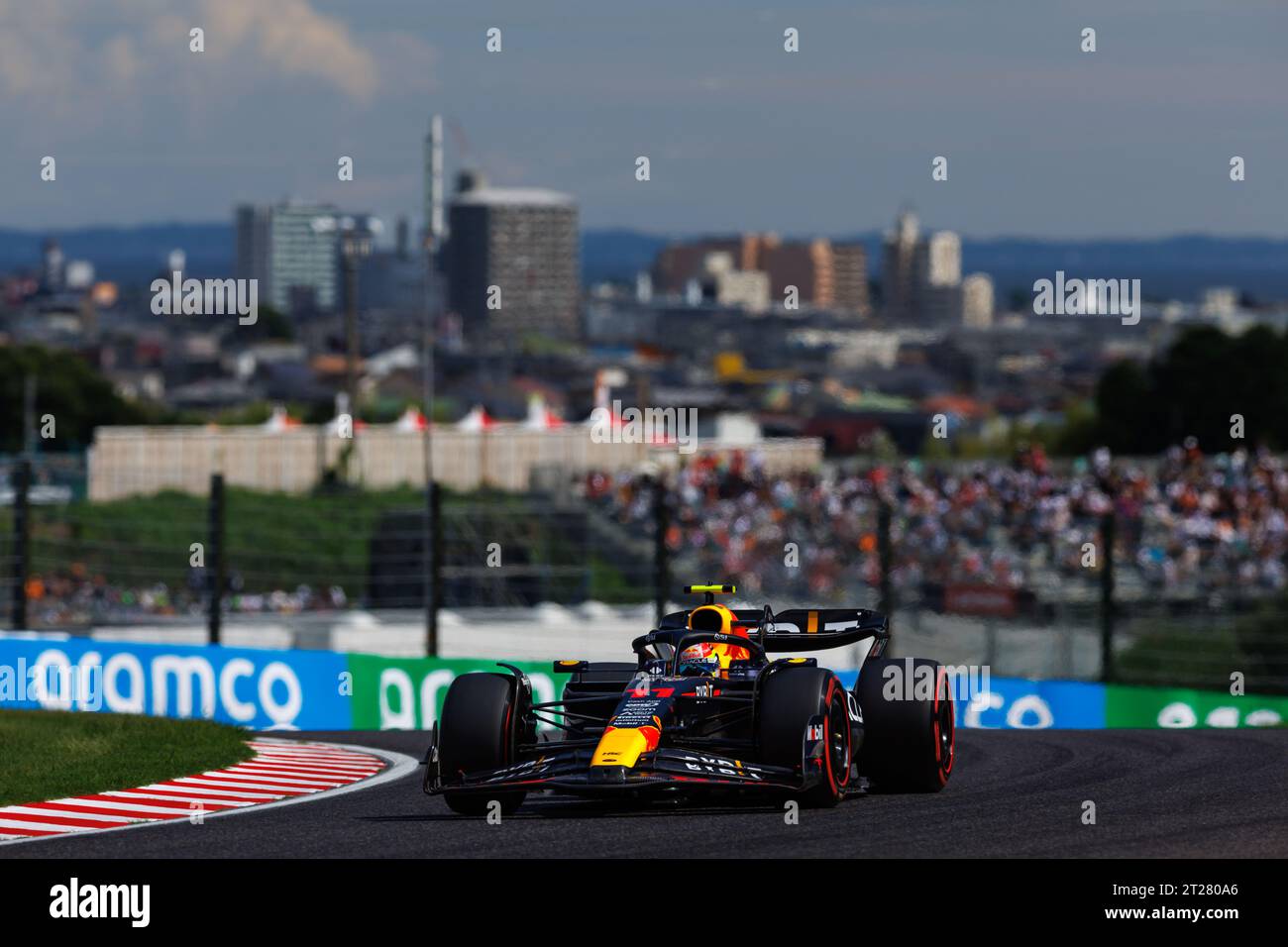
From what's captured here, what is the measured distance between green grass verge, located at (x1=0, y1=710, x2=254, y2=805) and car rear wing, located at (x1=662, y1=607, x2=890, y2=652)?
353cm

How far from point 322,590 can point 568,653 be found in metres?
14.0

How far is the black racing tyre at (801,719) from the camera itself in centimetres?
1010

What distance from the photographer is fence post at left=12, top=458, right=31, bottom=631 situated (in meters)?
19.8

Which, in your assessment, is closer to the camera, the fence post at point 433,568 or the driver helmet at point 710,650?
the driver helmet at point 710,650

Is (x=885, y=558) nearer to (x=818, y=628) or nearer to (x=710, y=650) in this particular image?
(x=818, y=628)

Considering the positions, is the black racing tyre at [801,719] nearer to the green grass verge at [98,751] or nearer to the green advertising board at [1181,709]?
the green grass verge at [98,751]

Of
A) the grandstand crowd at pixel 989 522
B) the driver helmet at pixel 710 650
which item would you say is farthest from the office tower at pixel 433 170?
the driver helmet at pixel 710 650

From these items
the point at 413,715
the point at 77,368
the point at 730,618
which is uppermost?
the point at 77,368

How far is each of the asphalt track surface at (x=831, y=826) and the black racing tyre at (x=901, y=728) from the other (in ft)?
0.47

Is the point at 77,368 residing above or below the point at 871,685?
above
